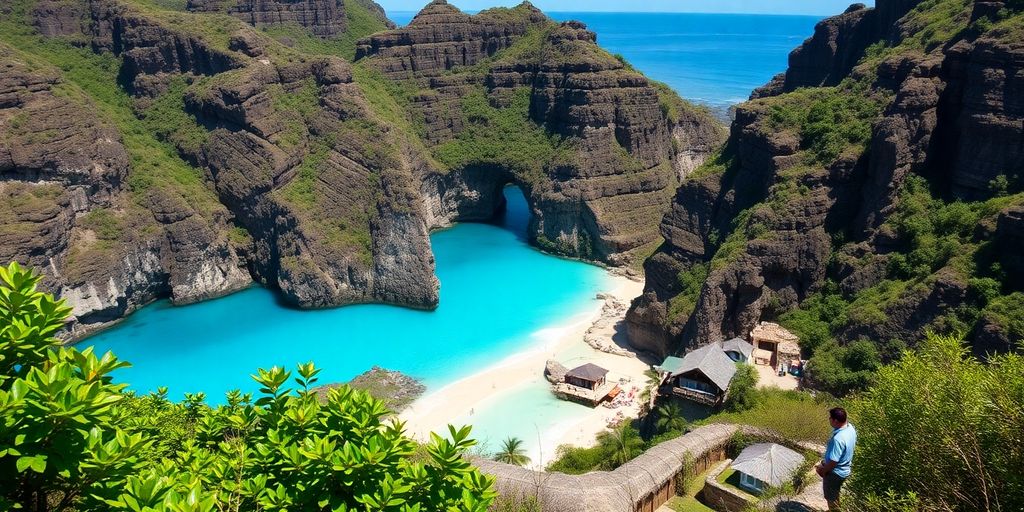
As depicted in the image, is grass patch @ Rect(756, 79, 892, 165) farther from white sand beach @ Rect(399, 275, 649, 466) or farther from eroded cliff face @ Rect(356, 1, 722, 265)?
eroded cliff face @ Rect(356, 1, 722, 265)

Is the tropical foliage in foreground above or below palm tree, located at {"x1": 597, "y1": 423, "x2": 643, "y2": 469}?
above

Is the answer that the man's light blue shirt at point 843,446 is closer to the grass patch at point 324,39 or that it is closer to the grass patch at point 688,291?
the grass patch at point 688,291

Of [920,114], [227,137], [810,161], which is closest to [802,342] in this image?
[810,161]

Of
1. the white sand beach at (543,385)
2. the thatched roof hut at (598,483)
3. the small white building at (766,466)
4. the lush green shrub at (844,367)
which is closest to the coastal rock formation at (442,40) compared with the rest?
the white sand beach at (543,385)

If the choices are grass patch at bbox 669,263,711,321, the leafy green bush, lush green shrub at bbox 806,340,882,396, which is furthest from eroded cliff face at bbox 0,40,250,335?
lush green shrub at bbox 806,340,882,396

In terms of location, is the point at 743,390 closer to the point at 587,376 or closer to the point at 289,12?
the point at 587,376
